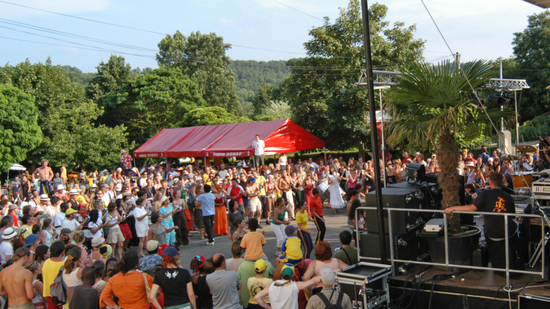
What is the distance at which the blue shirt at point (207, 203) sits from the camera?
36.9ft

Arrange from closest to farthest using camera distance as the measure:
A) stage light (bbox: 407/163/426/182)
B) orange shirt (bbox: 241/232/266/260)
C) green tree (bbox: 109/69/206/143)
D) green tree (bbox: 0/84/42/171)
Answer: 1. orange shirt (bbox: 241/232/266/260)
2. stage light (bbox: 407/163/426/182)
3. green tree (bbox: 0/84/42/171)
4. green tree (bbox: 109/69/206/143)

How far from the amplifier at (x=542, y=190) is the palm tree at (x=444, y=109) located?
1241mm

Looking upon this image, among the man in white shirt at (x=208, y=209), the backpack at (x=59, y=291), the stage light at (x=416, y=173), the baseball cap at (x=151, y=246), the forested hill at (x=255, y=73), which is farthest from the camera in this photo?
the forested hill at (x=255, y=73)

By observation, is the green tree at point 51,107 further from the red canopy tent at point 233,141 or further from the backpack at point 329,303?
the backpack at point 329,303

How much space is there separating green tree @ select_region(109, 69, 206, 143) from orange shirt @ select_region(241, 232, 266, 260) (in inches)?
1328

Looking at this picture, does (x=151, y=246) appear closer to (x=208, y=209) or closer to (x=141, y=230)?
(x=141, y=230)

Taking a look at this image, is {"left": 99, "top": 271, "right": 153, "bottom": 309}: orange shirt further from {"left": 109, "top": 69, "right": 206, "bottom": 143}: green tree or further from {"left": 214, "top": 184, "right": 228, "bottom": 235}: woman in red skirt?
{"left": 109, "top": 69, "right": 206, "bottom": 143}: green tree

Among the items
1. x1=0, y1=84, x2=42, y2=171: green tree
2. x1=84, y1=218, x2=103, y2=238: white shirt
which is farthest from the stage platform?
x1=0, y1=84, x2=42, y2=171: green tree

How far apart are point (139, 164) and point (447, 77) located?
35935 millimetres

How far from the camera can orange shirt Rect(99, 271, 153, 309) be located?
5.07m

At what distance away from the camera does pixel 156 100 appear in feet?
133

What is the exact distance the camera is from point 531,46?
35.1 m

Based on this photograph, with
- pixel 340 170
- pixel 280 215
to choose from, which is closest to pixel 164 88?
pixel 340 170

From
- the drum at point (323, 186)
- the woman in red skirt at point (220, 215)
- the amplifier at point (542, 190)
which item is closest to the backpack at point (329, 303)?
the amplifier at point (542, 190)
